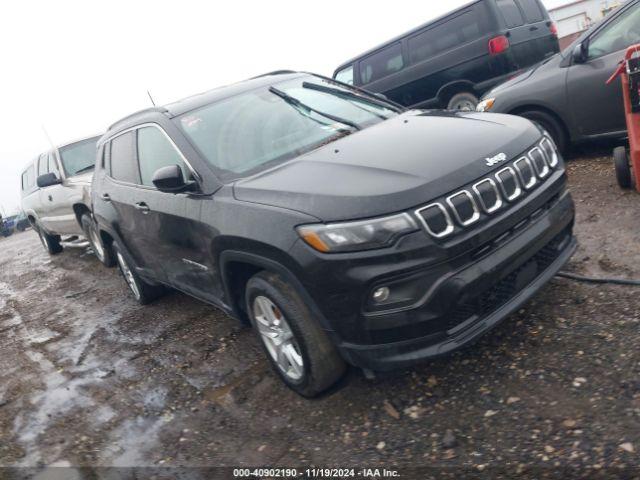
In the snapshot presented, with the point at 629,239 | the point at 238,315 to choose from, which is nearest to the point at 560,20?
the point at 629,239

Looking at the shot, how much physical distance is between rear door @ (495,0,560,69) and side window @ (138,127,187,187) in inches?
243

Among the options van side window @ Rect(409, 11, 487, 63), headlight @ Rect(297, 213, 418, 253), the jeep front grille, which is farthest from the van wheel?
headlight @ Rect(297, 213, 418, 253)

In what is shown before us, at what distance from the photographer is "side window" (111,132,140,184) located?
448 cm

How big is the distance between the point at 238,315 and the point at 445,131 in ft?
5.58

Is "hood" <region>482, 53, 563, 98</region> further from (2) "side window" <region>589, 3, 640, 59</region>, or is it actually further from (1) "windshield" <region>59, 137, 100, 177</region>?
(1) "windshield" <region>59, 137, 100, 177</region>

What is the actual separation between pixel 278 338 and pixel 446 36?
23.6 ft

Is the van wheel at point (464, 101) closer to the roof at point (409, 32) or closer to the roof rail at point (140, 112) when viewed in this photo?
the roof at point (409, 32)

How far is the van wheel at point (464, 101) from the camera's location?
28.7ft

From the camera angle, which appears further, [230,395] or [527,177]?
[230,395]

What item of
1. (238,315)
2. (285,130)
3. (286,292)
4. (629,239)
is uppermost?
(285,130)

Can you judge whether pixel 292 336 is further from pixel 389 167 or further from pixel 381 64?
pixel 381 64

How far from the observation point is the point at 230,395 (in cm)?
350

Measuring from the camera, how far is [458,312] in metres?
2.59

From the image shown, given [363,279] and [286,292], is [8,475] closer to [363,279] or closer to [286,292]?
[286,292]
